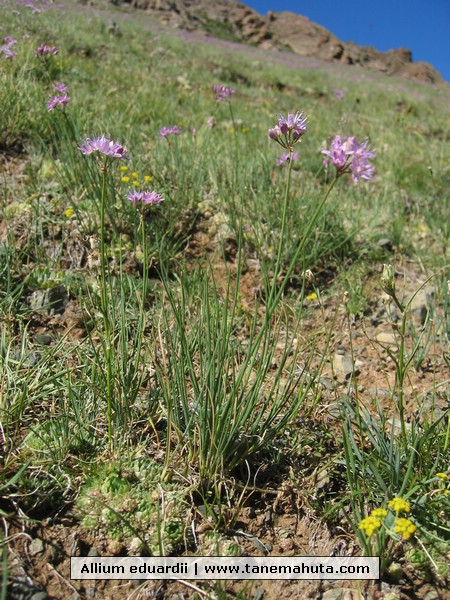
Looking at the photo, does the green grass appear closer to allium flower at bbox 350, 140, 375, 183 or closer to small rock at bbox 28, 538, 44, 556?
small rock at bbox 28, 538, 44, 556

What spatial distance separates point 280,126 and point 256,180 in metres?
2.06

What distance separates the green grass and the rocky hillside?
136 feet

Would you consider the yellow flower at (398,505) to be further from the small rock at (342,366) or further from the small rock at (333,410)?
the small rock at (342,366)

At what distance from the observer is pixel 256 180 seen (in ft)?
11.1

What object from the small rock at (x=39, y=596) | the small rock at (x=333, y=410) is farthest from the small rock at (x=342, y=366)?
the small rock at (x=39, y=596)

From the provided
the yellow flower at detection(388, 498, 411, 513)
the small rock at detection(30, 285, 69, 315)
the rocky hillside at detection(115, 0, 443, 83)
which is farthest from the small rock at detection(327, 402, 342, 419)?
the rocky hillside at detection(115, 0, 443, 83)

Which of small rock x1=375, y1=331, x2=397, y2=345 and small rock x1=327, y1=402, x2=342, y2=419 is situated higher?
small rock x1=375, y1=331, x2=397, y2=345

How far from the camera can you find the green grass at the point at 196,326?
4.62ft

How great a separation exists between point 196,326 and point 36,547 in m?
0.92

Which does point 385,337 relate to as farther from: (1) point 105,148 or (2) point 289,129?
(1) point 105,148

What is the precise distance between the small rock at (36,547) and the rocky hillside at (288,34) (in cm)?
4426

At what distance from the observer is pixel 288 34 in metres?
48.3

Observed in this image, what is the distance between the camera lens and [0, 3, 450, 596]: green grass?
1.41 meters

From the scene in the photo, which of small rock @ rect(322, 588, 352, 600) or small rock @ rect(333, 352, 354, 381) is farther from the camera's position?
small rock @ rect(333, 352, 354, 381)
